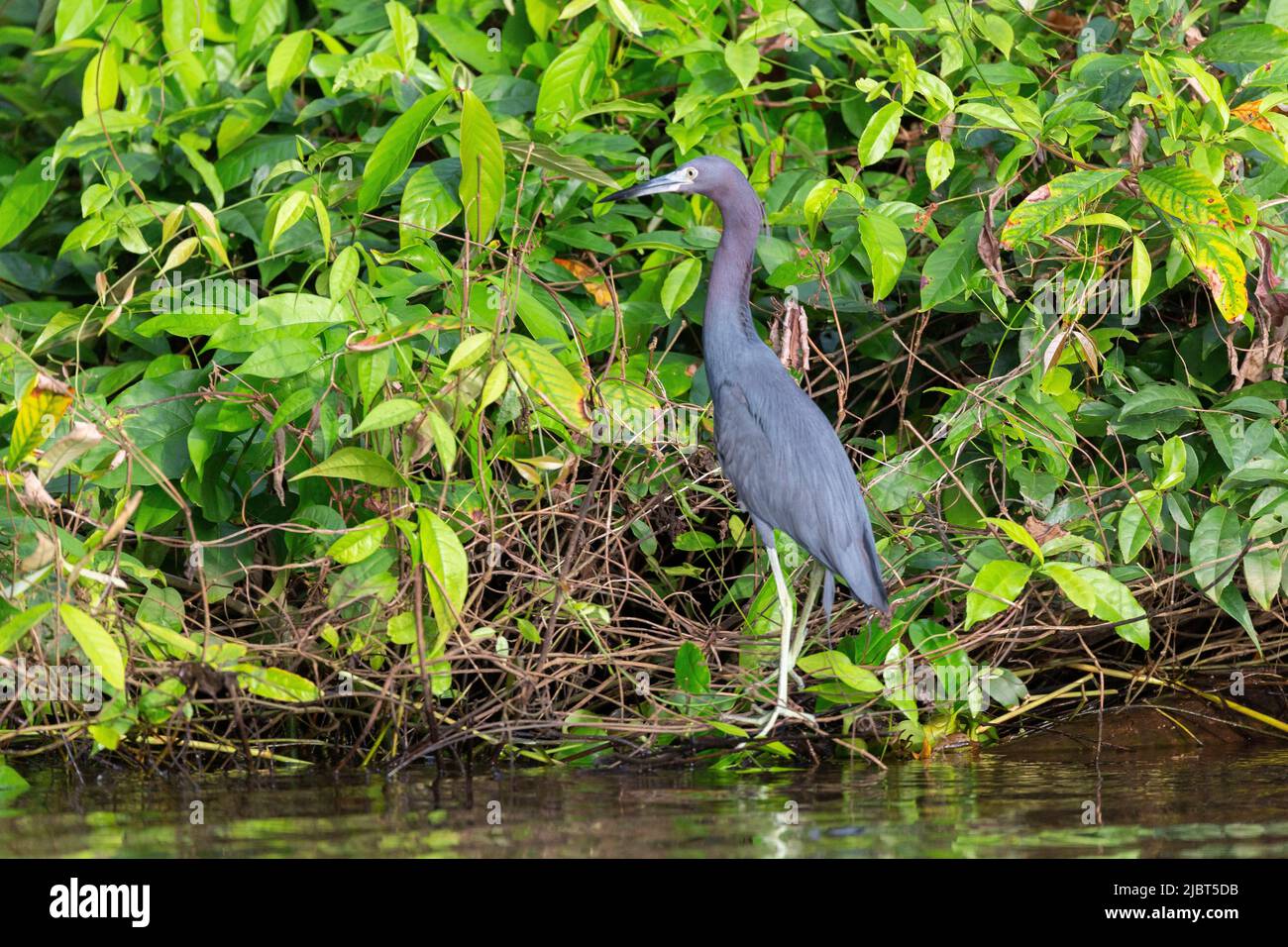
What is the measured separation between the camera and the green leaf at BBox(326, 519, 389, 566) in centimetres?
350

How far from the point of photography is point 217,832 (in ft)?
9.98

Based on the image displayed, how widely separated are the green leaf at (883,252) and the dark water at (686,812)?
1.33 metres

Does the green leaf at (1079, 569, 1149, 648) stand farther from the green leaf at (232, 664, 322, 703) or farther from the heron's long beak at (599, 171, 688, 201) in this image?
the green leaf at (232, 664, 322, 703)

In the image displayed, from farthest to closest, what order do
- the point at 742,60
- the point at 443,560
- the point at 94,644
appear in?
the point at 742,60 → the point at 443,560 → the point at 94,644

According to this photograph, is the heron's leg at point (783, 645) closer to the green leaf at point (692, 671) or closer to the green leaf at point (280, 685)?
the green leaf at point (692, 671)

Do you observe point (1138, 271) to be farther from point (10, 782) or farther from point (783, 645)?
point (10, 782)

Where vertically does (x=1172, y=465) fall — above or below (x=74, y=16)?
below

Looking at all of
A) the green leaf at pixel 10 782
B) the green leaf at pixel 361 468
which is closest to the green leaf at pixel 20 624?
the green leaf at pixel 10 782

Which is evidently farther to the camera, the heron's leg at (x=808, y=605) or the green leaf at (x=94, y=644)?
the heron's leg at (x=808, y=605)

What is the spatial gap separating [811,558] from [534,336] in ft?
3.46

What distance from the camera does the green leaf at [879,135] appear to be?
4.08 meters

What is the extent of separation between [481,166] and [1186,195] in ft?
6.06

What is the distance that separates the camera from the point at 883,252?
3977mm

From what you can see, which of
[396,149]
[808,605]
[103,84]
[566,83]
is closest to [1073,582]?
[808,605]
